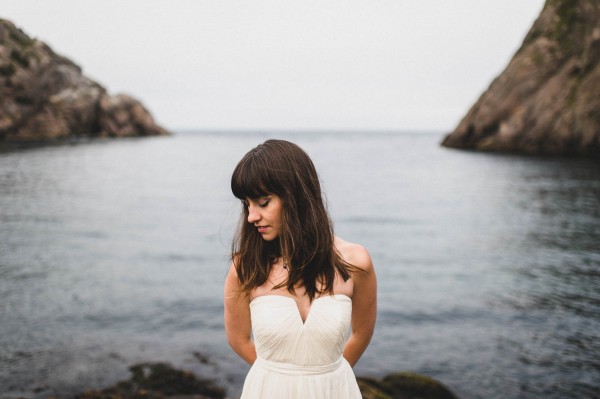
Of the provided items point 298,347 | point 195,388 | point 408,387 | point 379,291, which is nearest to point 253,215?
point 298,347

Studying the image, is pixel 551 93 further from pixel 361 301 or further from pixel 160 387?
Answer: pixel 361 301

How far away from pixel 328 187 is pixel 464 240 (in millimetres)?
19307

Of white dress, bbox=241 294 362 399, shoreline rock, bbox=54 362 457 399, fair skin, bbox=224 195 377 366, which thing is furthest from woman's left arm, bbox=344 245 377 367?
shoreline rock, bbox=54 362 457 399

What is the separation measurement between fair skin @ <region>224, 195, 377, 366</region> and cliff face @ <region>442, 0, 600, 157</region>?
5110 cm

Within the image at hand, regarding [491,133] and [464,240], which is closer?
[464,240]

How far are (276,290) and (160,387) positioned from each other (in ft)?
17.9

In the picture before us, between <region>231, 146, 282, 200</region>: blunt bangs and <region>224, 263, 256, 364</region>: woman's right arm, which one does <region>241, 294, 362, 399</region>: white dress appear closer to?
<region>224, 263, 256, 364</region>: woman's right arm

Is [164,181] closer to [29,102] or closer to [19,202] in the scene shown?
[19,202]

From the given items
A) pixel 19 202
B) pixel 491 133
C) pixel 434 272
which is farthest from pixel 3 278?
pixel 491 133

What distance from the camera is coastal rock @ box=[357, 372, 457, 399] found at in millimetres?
7062

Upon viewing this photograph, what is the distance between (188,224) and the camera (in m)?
22.1

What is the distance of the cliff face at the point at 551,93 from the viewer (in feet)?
160

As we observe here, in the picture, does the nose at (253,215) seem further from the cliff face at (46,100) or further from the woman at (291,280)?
the cliff face at (46,100)

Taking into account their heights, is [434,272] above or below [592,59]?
below
